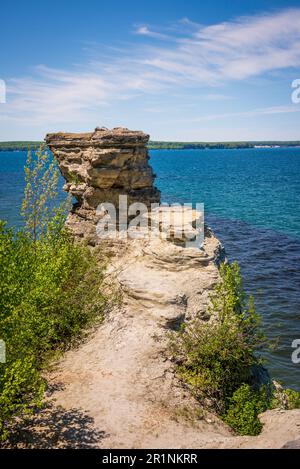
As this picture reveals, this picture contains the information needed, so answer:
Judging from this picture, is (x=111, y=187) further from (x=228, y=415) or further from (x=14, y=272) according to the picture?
(x=228, y=415)

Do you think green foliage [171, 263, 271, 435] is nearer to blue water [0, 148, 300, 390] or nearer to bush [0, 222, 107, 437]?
blue water [0, 148, 300, 390]

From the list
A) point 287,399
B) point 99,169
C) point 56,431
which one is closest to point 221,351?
point 287,399

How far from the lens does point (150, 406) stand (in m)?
14.8

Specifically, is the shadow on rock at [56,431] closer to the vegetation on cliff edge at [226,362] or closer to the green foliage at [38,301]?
the green foliage at [38,301]

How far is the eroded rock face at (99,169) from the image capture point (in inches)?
931

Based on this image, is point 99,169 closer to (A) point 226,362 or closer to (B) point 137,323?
(B) point 137,323

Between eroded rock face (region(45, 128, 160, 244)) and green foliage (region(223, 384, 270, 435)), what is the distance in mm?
12330

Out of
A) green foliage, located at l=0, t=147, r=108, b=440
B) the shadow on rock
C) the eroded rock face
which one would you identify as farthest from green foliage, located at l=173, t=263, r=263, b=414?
the eroded rock face

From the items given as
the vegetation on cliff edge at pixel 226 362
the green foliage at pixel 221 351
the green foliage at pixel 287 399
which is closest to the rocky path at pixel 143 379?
the vegetation on cliff edge at pixel 226 362

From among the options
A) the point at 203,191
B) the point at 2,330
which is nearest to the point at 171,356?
the point at 2,330

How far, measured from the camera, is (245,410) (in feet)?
52.2

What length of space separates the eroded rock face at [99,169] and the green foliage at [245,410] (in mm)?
12330

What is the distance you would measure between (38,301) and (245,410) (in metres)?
9.04
